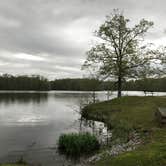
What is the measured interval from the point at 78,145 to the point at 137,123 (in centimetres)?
→ 751

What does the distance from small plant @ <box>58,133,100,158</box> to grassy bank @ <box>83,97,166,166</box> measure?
2.65 m

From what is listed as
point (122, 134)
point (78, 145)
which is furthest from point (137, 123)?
point (78, 145)

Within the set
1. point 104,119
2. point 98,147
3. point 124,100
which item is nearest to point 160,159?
point 98,147

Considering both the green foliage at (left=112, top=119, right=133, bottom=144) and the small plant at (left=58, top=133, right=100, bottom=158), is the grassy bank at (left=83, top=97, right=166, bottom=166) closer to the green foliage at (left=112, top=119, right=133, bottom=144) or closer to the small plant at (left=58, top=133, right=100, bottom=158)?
the green foliage at (left=112, top=119, right=133, bottom=144)

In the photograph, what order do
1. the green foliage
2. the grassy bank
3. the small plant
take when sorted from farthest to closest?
1. the green foliage
2. the small plant
3. the grassy bank

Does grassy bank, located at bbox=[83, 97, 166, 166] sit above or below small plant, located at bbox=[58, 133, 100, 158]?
above

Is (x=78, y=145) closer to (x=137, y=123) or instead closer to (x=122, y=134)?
(x=122, y=134)

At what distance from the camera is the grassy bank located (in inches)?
413

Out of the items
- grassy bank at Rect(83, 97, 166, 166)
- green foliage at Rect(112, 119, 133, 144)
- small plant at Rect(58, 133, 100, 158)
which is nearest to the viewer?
grassy bank at Rect(83, 97, 166, 166)

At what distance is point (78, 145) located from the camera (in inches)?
603

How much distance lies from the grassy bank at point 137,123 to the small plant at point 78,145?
2647 mm

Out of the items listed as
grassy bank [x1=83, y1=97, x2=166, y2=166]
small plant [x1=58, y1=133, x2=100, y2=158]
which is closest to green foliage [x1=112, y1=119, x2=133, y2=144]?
grassy bank [x1=83, y1=97, x2=166, y2=166]

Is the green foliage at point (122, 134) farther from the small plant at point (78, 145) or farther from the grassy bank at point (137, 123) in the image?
the small plant at point (78, 145)

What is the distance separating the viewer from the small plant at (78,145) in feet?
50.0
